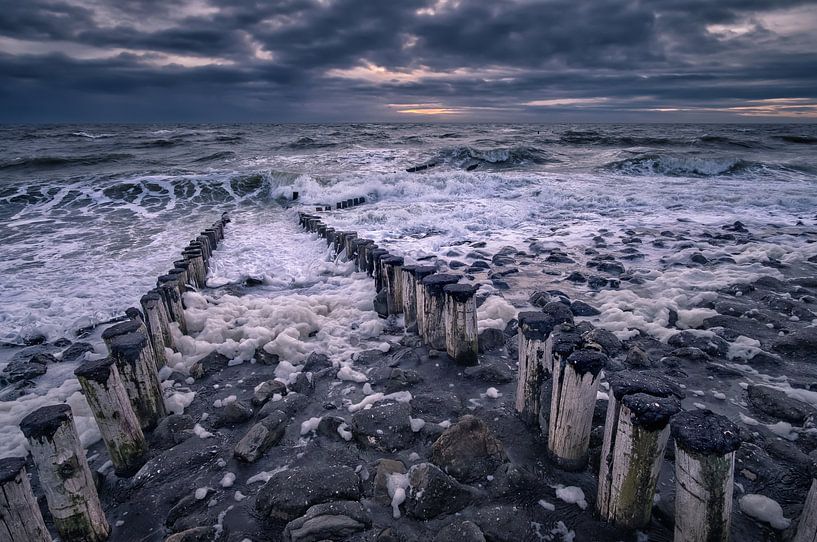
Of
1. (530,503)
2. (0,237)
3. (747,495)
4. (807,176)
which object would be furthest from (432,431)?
(807,176)

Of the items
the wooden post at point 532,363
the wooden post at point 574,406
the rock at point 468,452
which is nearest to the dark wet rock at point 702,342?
the wooden post at point 532,363

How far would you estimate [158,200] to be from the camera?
17.3 meters

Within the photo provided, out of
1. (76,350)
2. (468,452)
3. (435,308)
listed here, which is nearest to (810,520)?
(468,452)

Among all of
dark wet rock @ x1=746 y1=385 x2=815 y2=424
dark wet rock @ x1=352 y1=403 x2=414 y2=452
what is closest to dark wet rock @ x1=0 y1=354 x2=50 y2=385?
dark wet rock @ x1=352 y1=403 x2=414 y2=452

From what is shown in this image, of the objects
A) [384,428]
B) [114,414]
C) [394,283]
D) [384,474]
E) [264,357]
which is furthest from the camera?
[394,283]

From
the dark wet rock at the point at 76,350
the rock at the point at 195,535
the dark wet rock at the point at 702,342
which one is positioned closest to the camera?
the rock at the point at 195,535

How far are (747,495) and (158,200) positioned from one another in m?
19.3

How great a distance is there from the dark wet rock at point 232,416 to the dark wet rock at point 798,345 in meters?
5.65

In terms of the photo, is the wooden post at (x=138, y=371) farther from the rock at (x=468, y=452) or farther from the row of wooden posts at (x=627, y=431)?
the row of wooden posts at (x=627, y=431)

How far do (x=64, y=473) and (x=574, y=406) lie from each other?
3.22 metres

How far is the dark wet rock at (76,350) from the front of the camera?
5539 millimetres

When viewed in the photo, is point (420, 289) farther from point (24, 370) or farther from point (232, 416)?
point (24, 370)

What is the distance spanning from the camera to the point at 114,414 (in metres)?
3.29

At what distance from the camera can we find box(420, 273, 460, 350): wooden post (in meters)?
4.78
